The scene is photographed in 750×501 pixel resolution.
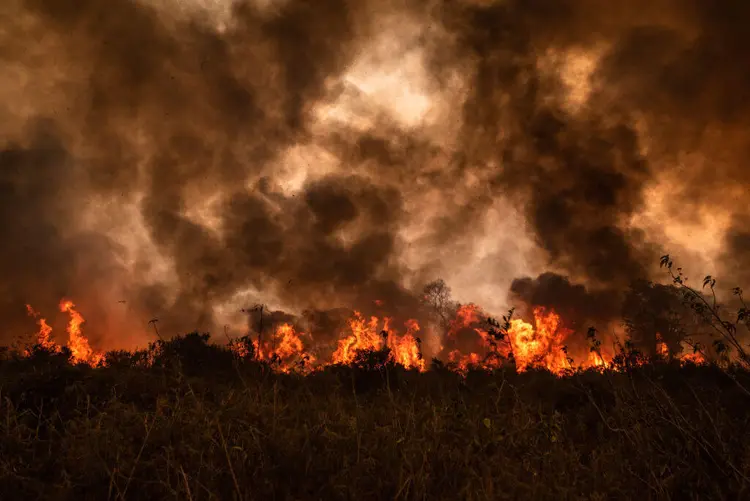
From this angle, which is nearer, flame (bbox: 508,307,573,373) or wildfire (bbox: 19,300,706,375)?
wildfire (bbox: 19,300,706,375)

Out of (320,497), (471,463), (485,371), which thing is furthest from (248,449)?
(485,371)

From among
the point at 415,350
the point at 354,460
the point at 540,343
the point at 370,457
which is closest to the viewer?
the point at 370,457

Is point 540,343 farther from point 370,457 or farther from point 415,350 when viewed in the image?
point 370,457

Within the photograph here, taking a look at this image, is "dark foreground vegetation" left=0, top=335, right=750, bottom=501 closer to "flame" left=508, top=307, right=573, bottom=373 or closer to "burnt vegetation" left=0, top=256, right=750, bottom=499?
"burnt vegetation" left=0, top=256, right=750, bottom=499

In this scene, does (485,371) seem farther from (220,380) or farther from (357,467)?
(357,467)


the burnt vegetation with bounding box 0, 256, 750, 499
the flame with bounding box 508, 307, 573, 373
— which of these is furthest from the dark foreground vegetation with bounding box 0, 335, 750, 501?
the flame with bounding box 508, 307, 573, 373

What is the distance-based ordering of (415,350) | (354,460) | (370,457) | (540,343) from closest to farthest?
(370,457) < (354,460) < (415,350) < (540,343)

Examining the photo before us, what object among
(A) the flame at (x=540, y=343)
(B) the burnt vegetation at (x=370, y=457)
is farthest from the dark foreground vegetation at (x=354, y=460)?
(A) the flame at (x=540, y=343)

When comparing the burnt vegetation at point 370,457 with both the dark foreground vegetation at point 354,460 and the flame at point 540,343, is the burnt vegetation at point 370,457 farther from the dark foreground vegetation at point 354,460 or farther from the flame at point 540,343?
the flame at point 540,343

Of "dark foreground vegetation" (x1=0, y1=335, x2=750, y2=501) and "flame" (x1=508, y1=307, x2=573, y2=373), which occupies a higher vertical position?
"flame" (x1=508, y1=307, x2=573, y2=373)

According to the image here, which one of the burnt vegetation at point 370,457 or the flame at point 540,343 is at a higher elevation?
the flame at point 540,343

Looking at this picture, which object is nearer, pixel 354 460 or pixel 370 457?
pixel 370 457

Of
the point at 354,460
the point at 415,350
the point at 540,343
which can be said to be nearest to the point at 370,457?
the point at 354,460

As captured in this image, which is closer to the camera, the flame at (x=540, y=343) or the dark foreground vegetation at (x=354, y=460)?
the dark foreground vegetation at (x=354, y=460)
